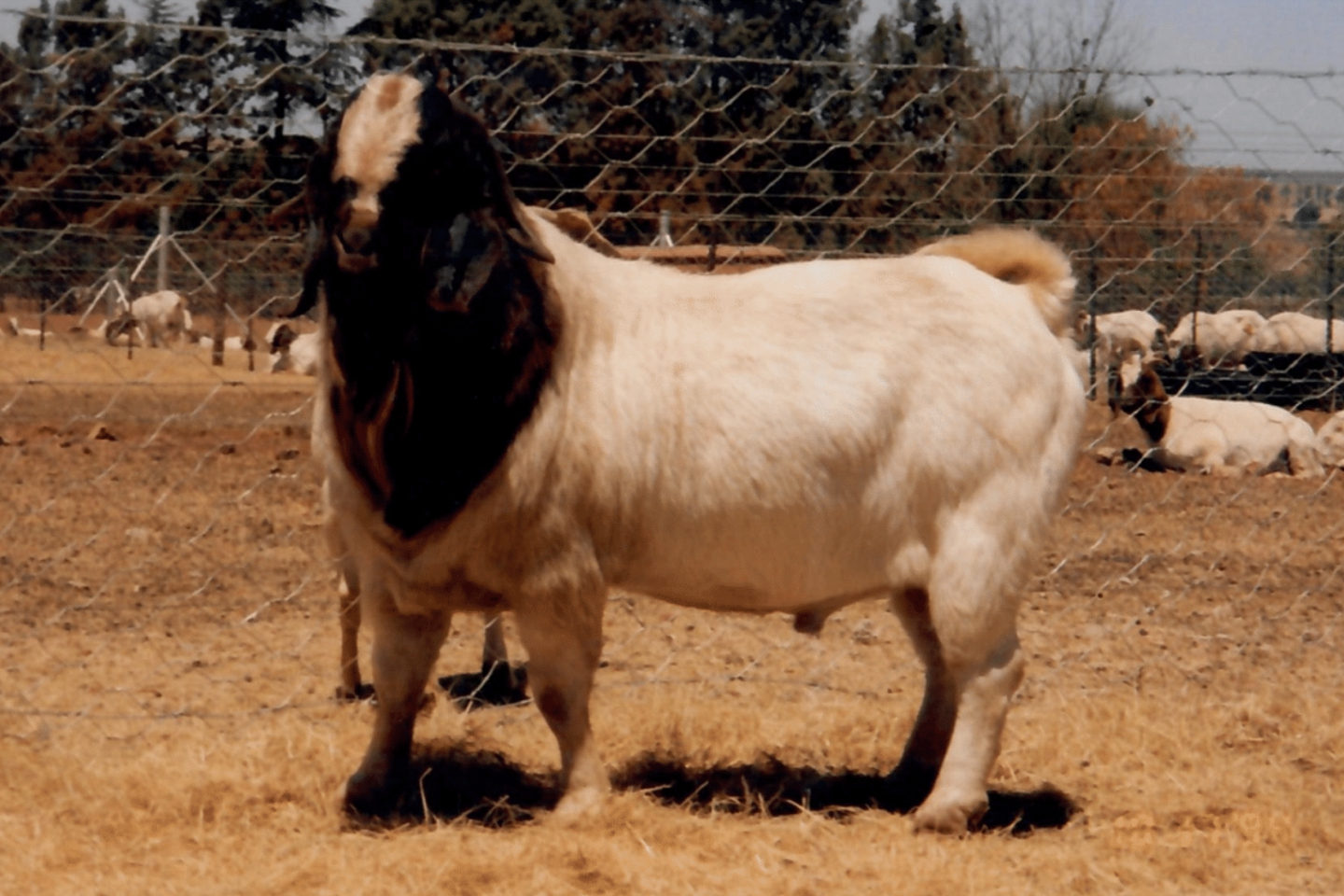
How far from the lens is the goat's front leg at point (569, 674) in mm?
3939

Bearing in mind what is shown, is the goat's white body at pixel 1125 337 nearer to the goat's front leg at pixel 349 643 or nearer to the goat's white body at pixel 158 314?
the goat's white body at pixel 158 314

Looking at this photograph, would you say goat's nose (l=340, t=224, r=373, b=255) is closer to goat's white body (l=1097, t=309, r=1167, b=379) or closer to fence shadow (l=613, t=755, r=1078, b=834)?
fence shadow (l=613, t=755, r=1078, b=834)

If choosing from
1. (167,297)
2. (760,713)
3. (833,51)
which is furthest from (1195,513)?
(833,51)

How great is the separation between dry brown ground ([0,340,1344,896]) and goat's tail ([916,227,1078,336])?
1.34m

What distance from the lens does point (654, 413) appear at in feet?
13.2

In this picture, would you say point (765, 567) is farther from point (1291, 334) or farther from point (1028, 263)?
point (1291, 334)

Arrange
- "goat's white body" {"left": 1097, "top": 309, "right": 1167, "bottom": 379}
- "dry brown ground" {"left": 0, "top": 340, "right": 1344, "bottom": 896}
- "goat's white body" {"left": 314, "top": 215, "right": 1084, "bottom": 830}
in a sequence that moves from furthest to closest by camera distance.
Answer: "goat's white body" {"left": 1097, "top": 309, "right": 1167, "bottom": 379} < "goat's white body" {"left": 314, "top": 215, "right": 1084, "bottom": 830} < "dry brown ground" {"left": 0, "top": 340, "right": 1344, "bottom": 896}

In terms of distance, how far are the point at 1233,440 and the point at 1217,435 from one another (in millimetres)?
198

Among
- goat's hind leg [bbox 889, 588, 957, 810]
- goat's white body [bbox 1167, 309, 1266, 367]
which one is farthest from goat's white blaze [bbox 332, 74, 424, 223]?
goat's white body [bbox 1167, 309, 1266, 367]

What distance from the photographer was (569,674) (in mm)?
4012

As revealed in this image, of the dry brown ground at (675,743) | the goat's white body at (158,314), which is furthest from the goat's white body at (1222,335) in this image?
the goat's white body at (158,314)

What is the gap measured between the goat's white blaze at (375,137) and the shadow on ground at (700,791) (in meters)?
1.47

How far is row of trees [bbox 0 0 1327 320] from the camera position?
5.55 meters

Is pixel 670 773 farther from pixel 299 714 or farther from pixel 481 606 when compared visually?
pixel 299 714
